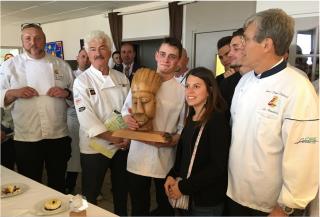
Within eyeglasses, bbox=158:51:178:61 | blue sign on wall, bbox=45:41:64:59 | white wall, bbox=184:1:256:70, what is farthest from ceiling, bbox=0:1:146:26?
eyeglasses, bbox=158:51:178:61

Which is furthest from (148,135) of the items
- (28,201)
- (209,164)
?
(28,201)

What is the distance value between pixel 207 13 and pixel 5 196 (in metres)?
3.93

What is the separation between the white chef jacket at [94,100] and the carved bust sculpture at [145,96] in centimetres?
33

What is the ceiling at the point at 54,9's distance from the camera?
5.25 metres

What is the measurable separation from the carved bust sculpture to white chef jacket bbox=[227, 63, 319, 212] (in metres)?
0.44

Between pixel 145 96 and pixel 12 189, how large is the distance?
734 millimetres

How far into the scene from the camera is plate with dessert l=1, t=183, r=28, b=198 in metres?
1.26

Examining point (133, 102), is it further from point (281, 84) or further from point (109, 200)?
point (109, 200)

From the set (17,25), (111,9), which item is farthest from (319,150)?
(17,25)

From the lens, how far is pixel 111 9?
5.89 m

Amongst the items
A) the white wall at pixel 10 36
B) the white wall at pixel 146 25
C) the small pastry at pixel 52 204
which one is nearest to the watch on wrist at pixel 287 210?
the small pastry at pixel 52 204

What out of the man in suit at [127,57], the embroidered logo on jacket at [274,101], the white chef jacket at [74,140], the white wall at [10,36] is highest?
the white wall at [10,36]

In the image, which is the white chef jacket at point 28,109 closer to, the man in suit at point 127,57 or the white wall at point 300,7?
the man in suit at point 127,57

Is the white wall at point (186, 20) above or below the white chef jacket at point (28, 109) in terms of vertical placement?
above
